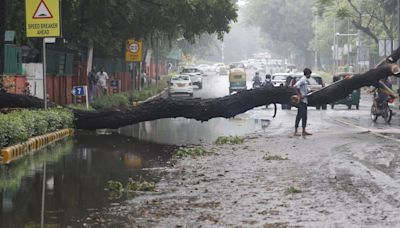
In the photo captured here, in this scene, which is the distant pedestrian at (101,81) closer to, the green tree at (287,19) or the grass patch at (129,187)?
the grass patch at (129,187)

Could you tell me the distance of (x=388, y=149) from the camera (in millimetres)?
15883

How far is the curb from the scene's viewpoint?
1369 centimetres

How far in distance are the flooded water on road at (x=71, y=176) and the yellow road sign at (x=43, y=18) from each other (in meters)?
3.12

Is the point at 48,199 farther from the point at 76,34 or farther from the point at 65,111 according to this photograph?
the point at 76,34

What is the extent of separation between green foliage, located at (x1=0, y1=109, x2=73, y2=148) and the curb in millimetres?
141

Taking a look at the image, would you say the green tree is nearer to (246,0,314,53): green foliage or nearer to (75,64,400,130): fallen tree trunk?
(246,0,314,53): green foliage

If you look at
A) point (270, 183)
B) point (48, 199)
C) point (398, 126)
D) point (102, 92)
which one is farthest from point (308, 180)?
point (102, 92)

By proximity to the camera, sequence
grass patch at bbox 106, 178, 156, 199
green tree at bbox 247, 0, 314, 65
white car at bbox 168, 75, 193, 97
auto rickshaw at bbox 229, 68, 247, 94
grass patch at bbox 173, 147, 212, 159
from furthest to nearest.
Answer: green tree at bbox 247, 0, 314, 65
auto rickshaw at bbox 229, 68, 247, 94
white car at bbox 168, 75, 193, 97
grass patch at bbox 173, 147, 212, 159
grass patch at bbox 106, 178, 156, 199

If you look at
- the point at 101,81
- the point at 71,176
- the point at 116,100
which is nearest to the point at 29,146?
the point at 71,176

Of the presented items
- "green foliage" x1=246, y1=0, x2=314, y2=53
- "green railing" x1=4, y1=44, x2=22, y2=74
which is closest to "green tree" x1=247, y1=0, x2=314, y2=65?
"green foliage" x1=246, y1=0, x2=314, y2=53

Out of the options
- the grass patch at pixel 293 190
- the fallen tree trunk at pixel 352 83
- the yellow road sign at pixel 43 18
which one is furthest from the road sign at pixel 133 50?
the grass patch at pixel 293 190

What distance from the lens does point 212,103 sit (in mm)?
19203

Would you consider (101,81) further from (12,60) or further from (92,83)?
(12,60)

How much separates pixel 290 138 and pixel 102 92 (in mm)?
19435
